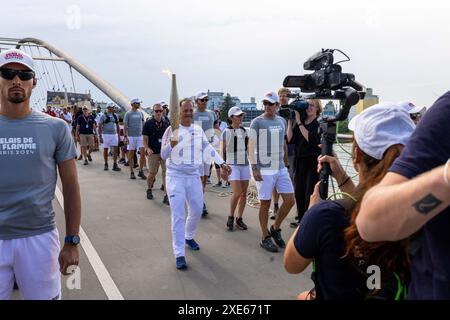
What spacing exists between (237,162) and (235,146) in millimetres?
481

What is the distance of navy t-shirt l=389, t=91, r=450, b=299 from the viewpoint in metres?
0.99

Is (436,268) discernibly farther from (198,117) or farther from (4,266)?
(198,117)

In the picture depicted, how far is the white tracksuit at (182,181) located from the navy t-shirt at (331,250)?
2.83 meters

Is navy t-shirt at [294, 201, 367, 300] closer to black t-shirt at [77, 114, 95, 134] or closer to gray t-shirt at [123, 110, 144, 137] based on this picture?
gray t-shirt at [123, 110, 144, 137]

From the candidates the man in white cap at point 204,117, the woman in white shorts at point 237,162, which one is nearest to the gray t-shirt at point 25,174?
the woman in white shorts at point 237,162

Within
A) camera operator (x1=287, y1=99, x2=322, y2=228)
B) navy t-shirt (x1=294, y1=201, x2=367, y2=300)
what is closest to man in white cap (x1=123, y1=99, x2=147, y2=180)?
camera operator (x1=287, y1=99, x2=322, y2=228)

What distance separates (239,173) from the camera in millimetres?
5551

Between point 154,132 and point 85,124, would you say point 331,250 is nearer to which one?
point 154,132

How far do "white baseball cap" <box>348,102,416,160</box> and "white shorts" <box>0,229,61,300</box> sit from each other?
6.30 ft

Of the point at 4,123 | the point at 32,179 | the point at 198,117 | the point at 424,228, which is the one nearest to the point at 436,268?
the point at 424,228

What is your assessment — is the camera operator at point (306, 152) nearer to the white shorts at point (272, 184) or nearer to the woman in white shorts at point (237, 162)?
the white shorts at point (272, 184)

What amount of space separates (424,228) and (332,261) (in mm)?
443

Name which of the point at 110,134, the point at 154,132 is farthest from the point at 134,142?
the point at 154,132

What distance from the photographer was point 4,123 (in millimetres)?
2152
